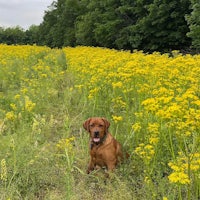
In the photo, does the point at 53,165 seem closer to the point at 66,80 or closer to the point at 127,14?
the point at 66,80

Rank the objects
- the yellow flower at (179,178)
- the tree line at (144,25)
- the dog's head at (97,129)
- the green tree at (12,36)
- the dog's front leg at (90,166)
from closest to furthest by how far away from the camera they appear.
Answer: the yellow flower at (179,178) < the dog's head at (97,129) < the dog's front leg at (90,166) < the tree line at (144,25) < the green tree at (12,36)

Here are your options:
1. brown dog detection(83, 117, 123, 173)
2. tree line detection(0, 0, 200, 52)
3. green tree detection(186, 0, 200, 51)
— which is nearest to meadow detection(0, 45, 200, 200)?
brown dog detection(83, 117, 123, 173)

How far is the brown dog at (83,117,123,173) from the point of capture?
12.7ft

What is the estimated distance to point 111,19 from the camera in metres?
33.1

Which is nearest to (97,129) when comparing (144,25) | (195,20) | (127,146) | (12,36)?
(127,146)

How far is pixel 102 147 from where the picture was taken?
3.90 meters

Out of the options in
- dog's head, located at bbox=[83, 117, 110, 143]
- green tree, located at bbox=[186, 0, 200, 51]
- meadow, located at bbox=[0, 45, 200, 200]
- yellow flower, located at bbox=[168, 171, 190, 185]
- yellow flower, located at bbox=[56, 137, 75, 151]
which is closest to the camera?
yellow flower, located at bbox=[168, 171, 190, 185]

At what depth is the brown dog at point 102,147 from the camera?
388 centimetres

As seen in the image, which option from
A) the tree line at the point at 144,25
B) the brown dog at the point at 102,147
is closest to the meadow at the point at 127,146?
the brown dog at the point at 102,147

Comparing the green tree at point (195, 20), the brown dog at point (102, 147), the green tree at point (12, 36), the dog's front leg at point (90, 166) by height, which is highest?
the green tree at point (12, 36)

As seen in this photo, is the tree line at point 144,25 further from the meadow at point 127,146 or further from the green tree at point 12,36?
the green tree at point 12,36

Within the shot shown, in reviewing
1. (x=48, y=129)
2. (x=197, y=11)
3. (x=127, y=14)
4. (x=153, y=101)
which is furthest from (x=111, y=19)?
(x=153, y=101)

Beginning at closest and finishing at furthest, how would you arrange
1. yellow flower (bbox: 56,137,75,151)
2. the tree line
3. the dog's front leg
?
yellow flower (bbox: 56,137,75,151), the dog's front leg, the tree line

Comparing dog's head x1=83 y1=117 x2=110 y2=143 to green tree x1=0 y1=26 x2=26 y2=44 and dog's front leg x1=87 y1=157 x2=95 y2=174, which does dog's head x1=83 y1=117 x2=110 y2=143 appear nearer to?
dog's front leg x1=87 y1=157 x2=95 y2=174
